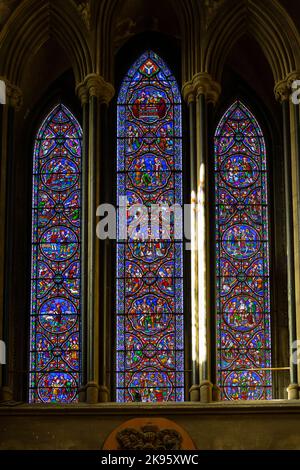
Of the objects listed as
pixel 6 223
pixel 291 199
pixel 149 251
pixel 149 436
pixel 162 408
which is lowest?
pixel 149 436

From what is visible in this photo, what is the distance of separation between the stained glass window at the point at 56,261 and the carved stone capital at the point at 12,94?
124 centimetres

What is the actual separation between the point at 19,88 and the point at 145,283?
314 cm

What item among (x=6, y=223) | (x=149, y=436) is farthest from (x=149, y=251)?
(x=149, y=436)

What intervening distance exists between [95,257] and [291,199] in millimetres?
2653

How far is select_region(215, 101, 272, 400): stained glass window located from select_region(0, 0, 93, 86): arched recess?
2.38 metres

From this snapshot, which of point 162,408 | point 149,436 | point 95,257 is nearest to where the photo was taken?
point 149,436

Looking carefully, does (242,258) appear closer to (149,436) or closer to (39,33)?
(149,436)

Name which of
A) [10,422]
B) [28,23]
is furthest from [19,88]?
[10,422]

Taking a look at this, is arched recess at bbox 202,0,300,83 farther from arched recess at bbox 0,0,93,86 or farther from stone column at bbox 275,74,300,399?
arched recess at bbox 0,0,93,86

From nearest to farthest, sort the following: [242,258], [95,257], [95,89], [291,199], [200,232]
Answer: [95,257]
[200,232]
[291,199]
[95,89]
[242,258]

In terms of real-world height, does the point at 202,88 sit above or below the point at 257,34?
below

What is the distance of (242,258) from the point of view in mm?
18125

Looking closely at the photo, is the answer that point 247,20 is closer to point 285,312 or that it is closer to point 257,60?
point 257,60

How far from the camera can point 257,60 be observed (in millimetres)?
18844
